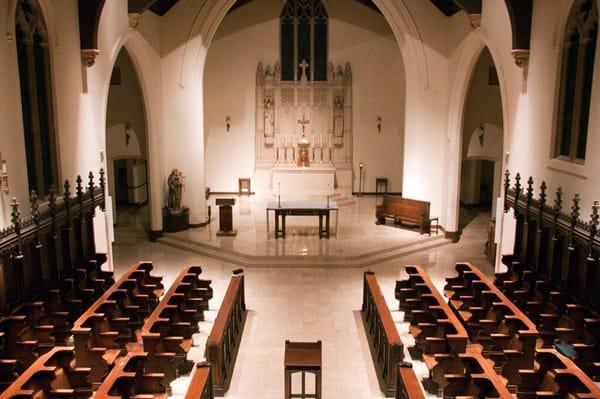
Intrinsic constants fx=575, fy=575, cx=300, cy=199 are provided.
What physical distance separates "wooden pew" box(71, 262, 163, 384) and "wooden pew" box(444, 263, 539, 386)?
500cm

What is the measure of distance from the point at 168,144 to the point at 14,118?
780cm

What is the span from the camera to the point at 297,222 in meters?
17.6

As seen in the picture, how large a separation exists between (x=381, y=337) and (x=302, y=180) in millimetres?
12862

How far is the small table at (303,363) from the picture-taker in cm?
678

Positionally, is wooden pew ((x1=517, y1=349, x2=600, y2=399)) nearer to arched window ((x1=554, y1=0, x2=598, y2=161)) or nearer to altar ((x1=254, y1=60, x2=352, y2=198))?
arched window ((x1=554, y1=0, x2=598, y2=161))

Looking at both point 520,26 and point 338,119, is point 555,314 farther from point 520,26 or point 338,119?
point 338,119

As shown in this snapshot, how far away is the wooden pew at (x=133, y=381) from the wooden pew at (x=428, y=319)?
11.3ft

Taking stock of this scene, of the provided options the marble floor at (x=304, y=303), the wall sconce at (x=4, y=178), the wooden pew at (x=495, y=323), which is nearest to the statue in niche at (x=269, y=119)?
the marble floor at (x=304, y=303)

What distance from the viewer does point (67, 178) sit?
10352 mm

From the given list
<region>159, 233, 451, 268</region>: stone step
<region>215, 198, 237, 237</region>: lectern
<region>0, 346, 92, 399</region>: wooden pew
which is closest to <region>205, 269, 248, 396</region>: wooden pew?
<region>0, 346, 92, 399</region>: wooden pew

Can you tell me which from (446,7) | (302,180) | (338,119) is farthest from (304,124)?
(446,7)

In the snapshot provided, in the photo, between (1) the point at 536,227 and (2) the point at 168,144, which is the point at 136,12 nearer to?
(2) the point at 168,144

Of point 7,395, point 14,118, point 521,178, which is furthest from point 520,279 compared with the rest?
point 14,118

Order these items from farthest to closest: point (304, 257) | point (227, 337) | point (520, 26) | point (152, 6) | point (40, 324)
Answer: point (152, 6)
point (304, 257)
point (520, 26)
point (227, 337)
point (40, 324)
